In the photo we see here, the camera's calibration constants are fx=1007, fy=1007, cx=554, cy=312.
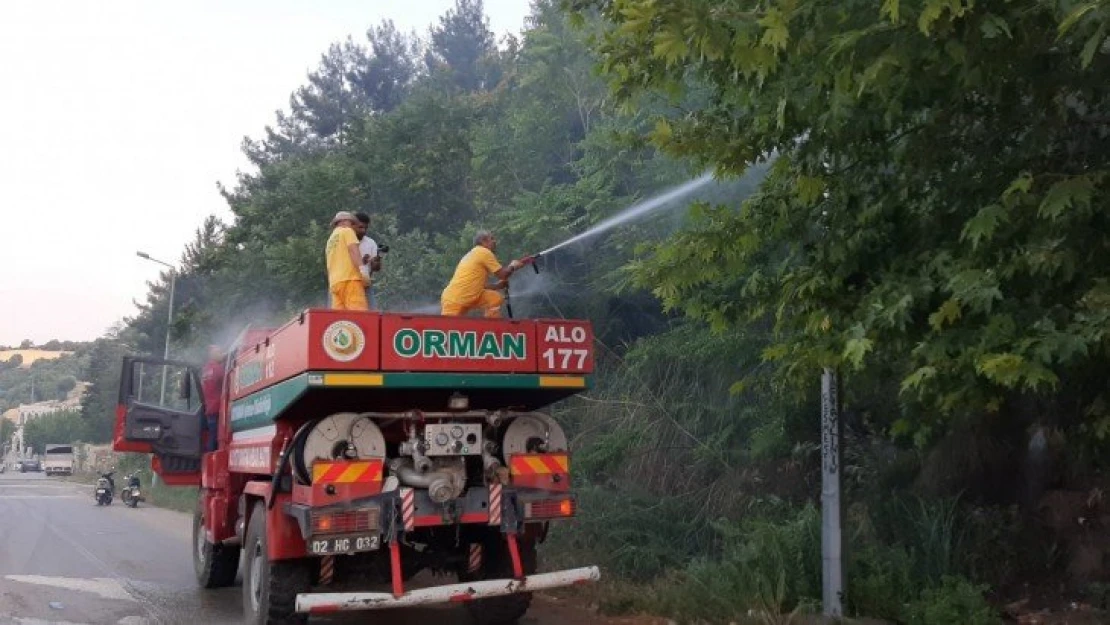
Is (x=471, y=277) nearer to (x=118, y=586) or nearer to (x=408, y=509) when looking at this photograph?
(x=408, y=509)

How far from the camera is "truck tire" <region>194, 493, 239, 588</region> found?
10.7 m

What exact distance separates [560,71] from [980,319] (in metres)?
11.7

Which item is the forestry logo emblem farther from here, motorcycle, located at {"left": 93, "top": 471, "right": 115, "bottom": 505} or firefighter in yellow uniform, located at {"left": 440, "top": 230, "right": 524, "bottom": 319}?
motorcycle, located at {"left": 93, "top": 471, "right": 115, "bottom": 505}

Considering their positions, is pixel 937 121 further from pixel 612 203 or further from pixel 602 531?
pixel 612 203

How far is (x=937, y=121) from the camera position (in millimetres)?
5488

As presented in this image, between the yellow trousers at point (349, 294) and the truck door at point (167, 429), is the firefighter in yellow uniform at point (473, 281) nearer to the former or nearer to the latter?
the yellow trousers at point (349, 294)

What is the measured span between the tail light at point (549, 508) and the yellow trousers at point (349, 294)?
2.26 m

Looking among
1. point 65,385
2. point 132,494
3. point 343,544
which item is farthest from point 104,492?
point 65,385

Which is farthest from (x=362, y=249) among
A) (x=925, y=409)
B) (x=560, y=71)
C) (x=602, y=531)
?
(x=560, y=71)

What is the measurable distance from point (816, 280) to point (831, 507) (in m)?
2.69

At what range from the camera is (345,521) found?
683 cm

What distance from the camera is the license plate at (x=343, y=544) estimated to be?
6.78 metres

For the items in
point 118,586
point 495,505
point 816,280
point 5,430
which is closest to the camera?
point 816,280

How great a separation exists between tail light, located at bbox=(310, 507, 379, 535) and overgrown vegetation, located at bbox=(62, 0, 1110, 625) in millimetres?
2418
